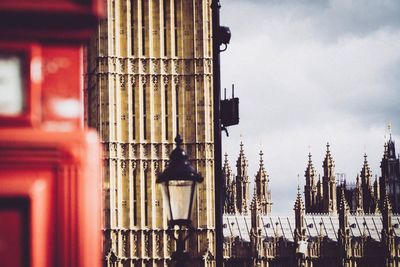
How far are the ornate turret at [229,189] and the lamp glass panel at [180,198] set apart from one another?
51.6m

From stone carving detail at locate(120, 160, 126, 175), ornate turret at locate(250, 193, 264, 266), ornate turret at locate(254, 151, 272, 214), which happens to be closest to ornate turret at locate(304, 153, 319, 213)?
ornate turret at locate(254, 151, 272, 214)

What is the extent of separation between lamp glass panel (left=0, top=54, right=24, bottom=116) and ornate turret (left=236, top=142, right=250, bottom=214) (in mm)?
53868

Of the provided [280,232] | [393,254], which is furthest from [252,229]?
[393,254]

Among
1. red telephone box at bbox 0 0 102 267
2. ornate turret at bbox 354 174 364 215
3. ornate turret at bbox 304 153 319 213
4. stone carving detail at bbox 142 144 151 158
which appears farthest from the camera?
ornate turret at bbox 304 153 319 213

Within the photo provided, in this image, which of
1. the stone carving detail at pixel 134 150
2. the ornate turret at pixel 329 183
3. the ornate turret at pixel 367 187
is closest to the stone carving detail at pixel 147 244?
the stone carving detail at pixel 134 150

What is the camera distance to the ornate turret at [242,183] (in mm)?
57406

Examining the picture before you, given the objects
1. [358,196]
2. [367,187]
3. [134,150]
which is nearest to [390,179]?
[367,187]

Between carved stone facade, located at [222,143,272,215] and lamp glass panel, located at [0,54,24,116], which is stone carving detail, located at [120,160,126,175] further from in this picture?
lamp glass panel, located at [0,54,24,116]

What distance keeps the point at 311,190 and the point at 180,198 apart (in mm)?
53992

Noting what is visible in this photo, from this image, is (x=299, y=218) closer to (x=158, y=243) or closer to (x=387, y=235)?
(x=387, y=235)

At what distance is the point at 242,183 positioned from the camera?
→ 57406 mm

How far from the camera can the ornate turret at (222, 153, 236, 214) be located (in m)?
60.3

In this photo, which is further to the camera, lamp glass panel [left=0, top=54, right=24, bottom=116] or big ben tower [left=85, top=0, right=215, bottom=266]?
big ben tower [left=85, top=0, right=215, bottom=266]

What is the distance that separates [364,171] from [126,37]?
2259cm
